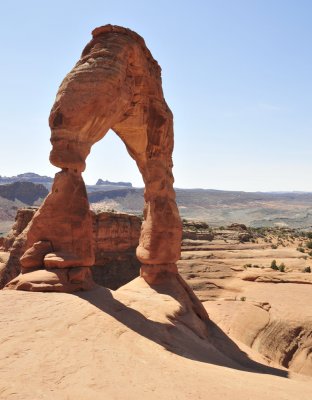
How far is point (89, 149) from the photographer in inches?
391

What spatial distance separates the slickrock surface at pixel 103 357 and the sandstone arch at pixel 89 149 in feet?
4.02

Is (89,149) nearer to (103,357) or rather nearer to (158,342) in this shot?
(158,342)

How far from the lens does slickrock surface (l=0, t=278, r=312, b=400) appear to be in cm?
463

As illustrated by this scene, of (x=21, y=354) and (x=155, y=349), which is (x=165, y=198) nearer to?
(x=155, y=349)

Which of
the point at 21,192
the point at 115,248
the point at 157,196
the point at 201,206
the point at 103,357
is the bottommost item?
the point at 201,206

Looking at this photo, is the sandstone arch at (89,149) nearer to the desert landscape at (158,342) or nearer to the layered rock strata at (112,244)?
the desert landscape at (158,342)

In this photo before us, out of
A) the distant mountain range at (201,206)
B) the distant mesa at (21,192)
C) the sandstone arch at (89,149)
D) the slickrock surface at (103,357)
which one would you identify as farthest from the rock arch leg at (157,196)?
the distant mesa at (21,192)

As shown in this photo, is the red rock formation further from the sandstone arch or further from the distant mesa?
the distant mesa

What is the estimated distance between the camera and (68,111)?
9.25 meters

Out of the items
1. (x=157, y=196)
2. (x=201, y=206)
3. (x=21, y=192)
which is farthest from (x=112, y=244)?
(x=201, y=206)

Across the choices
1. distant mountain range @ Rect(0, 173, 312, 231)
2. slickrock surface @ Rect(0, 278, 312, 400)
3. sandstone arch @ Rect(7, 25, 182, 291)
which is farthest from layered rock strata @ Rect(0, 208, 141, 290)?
distant mountain range @ Rect(0, 173, 312, 231)

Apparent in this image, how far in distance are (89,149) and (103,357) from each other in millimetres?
5691

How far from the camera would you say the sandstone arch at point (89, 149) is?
29.5 feet

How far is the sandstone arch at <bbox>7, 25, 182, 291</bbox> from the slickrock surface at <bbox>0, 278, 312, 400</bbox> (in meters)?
1.23
